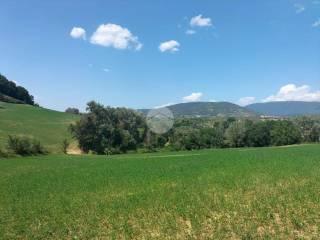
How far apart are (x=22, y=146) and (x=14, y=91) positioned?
88.5 meters

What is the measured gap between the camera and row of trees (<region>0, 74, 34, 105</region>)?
5807 inches

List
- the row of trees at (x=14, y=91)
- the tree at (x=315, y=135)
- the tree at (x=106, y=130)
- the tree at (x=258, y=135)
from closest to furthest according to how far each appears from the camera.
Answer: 1. the tree at (x=106, y=130)
2. the tree at (x=258, y=135)
3. the tree at (x=315, y=135)
4. the row of trees at (x=14, y=91)

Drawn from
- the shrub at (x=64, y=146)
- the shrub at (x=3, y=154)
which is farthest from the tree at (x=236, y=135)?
the shrub at (x=3, y=154)

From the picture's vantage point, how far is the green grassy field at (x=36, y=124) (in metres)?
94.8

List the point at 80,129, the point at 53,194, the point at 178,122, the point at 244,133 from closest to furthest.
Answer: the point at 53,194 → the point at 80,129 → the point at 244,133 → the point at 178,122

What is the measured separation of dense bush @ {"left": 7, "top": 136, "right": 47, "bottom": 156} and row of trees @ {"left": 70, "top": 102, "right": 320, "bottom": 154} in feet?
52.7

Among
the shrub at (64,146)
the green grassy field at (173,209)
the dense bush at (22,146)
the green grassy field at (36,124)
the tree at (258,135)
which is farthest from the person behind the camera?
the tree at (258,135)

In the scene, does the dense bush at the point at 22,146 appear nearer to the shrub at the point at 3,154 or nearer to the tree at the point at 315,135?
the shrub at the point at 3,154

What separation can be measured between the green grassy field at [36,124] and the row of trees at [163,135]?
8305 mm

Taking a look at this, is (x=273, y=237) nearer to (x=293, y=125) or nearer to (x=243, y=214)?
(x=243, y=214)

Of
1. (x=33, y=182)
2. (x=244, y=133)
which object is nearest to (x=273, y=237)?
(x=33, y=182)

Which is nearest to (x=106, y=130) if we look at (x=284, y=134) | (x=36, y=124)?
(x=36, y=124)

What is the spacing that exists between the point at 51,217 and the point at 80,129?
75.2 m

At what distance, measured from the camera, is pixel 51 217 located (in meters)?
17.2
